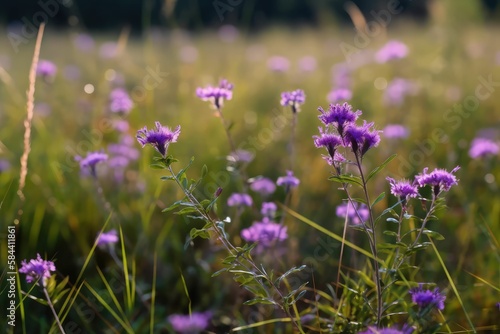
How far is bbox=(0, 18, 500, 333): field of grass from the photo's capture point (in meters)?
1.64

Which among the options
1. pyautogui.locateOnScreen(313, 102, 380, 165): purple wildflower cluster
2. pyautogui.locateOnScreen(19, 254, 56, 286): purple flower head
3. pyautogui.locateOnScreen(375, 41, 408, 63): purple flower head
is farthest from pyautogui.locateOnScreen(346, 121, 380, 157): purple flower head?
pyautogui.locateOnScreen(375, 41, 408, 63): purple flower head

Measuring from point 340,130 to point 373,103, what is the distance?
2360 millimetres

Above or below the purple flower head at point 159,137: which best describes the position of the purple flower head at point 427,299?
below

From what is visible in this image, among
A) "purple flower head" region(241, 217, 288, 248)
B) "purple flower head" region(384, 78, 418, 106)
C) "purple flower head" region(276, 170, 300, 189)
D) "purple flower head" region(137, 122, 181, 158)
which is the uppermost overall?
"purple flower head" region(137, 122, 181, 158)

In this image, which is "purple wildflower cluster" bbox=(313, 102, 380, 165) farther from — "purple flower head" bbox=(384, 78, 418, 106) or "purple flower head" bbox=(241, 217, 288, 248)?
"purple flower head" bbox=(384, 78, 418, 106)

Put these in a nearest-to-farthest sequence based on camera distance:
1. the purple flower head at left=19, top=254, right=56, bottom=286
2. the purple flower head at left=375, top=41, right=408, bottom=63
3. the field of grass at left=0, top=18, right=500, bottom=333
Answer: the purple flower head at left=19, top=254, right=56, bottom=286, the field of grass at left=0, top=18, right=500, bottom=333, the purple flower head at left=375, top=41, right=408, bottom=63

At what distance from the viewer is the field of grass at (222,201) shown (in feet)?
5.39

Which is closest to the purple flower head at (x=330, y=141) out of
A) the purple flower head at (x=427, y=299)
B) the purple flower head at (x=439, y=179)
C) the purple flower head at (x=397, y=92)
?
the purple flower head at (x=439, y=179)

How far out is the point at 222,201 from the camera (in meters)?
2.28

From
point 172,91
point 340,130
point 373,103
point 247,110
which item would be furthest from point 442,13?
point 340,130

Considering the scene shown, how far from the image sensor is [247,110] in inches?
141

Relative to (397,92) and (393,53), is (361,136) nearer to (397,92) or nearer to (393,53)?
(393,53)

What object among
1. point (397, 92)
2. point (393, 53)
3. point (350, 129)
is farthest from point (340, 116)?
point (397, 92)

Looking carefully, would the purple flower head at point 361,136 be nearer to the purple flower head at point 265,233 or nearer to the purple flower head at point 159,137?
the purple flower head at point 159,137
